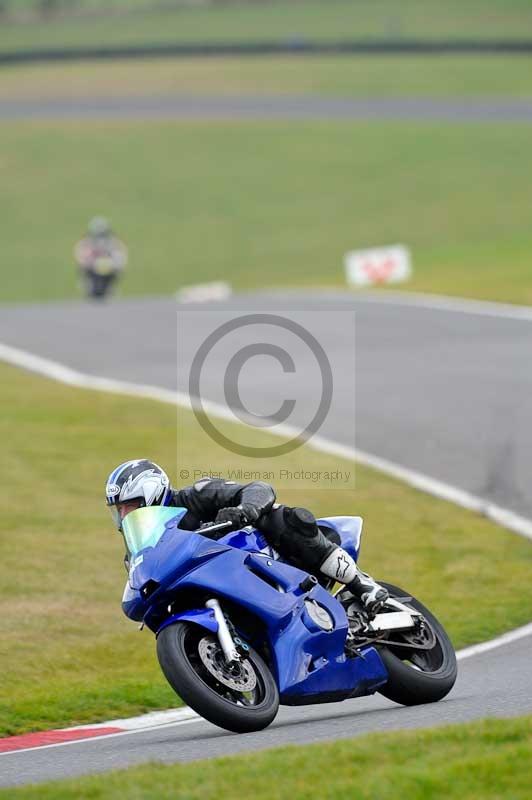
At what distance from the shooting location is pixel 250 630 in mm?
7461

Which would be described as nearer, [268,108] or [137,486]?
[137,486]

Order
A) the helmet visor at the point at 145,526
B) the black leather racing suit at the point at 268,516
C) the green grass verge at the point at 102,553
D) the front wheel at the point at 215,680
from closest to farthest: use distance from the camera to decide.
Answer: the front wheel at the point at 215,680
the helmet visor at the point at 145,526
the black leather racing suit at the point at 268,516
the green grass verge at the point at 102,553

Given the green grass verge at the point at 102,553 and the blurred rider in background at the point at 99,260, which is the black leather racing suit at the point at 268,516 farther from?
the blurred rider in background at the point at 99,260

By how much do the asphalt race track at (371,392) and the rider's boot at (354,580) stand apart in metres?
0.59

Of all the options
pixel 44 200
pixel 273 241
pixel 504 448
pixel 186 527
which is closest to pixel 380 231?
pixel 273 241

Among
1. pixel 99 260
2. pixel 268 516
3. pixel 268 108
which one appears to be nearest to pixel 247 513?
pixel 268 516

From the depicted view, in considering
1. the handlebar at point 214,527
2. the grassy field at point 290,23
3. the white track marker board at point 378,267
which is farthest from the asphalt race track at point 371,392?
the grassy field at point 290,23

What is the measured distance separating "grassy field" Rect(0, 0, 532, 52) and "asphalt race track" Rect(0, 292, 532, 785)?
3430cm

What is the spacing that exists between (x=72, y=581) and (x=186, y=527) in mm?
4424

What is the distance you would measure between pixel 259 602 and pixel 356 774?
5.39 feet

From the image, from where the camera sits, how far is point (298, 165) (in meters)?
46.4

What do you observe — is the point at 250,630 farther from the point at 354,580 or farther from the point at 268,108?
the point at 268,108

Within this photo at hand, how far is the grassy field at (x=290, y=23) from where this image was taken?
58.6m

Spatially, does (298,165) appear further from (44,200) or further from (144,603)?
(144,603)
